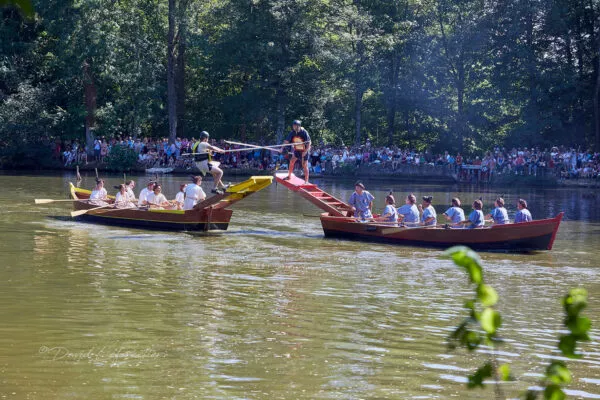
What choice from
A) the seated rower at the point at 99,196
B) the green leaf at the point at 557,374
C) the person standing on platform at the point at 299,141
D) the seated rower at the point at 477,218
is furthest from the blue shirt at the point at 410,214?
the green leaf at the point at 557,374

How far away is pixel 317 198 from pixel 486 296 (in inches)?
765

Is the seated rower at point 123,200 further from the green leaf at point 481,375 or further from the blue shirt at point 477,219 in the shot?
the green leaf at point 481,375

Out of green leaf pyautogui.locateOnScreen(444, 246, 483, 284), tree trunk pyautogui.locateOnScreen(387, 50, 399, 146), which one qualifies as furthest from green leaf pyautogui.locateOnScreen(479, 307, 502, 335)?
tree trunk pyautogui.locateOnScreen(387, 50, 399, 146)

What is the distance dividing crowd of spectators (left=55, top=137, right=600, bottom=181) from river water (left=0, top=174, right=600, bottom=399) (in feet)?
59.9

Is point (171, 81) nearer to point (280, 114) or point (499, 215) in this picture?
point (280, 114)

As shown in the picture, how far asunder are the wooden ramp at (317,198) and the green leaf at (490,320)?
19.2 metres

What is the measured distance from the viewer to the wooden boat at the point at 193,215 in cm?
2197

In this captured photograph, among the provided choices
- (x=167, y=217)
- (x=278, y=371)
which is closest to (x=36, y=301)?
(x=278, y=371)

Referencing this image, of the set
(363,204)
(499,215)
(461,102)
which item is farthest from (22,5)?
(461,102)

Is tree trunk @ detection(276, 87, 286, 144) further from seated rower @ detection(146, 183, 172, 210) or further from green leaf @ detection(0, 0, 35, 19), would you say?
green leaf @ detection(0, 0, 35, 19)

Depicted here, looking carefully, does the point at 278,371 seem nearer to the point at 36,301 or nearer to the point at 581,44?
the point at 36,301

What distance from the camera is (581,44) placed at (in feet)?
145

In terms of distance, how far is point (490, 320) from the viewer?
9.67 ft

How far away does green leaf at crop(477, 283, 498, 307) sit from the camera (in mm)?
2969
